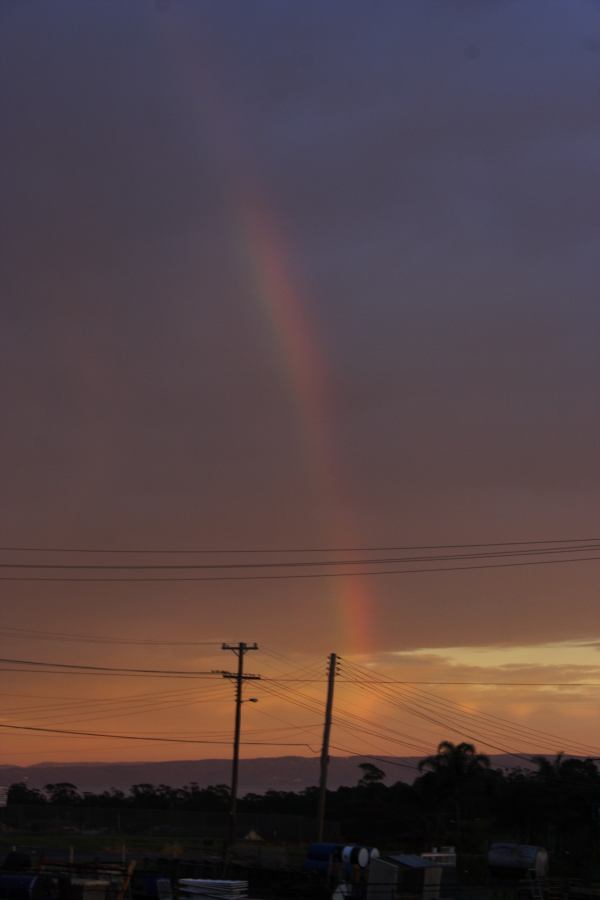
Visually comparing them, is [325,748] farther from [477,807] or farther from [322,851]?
[477,807]

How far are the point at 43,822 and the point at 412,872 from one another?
77.0 metres

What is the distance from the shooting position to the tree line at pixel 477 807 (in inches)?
4370

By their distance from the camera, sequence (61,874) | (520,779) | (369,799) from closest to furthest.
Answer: (61,874) < (520,779) < (369,799)

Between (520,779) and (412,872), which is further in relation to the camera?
(520,779)

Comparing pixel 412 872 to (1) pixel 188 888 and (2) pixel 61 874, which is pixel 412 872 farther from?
(2) pixel 61 874

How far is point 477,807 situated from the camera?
5113 inches

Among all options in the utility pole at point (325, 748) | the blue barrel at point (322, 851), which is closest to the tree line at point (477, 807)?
the utility pole at point (325, 748)

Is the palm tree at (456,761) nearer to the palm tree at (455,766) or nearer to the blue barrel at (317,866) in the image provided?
the palm tree at (455,766)

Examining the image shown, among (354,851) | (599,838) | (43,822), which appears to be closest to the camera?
(354,851)

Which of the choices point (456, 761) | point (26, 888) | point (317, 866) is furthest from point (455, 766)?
point (26, 888)

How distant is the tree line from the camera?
364ft

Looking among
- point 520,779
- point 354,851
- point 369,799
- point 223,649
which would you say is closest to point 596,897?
point 354,851

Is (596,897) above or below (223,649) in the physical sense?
below

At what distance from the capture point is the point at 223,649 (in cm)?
9394
